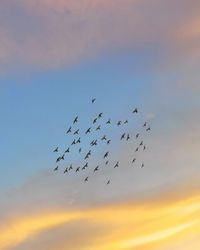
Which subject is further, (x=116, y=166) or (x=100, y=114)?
(x=116, y=166)

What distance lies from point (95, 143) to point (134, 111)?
18454mm

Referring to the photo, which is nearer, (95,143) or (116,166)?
(95,143)

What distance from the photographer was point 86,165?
7539 inches

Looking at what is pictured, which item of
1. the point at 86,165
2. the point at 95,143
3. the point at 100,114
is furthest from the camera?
the point at 86,165

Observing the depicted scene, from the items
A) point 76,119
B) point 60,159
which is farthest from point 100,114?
point 60,159

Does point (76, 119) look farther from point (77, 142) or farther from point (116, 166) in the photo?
point (116, 166)

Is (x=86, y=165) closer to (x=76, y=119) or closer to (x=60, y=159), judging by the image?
(x=60, y=159)

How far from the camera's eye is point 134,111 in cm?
16700

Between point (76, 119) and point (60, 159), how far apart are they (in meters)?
18.8

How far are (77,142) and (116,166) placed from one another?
19.7m

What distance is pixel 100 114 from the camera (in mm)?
166125

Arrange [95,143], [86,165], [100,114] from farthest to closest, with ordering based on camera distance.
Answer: [86,165] < [95,143] < [100,114]

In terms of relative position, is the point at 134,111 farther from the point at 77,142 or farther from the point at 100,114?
the point at 77,142

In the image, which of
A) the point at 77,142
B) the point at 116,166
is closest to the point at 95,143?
the point at 77,142
